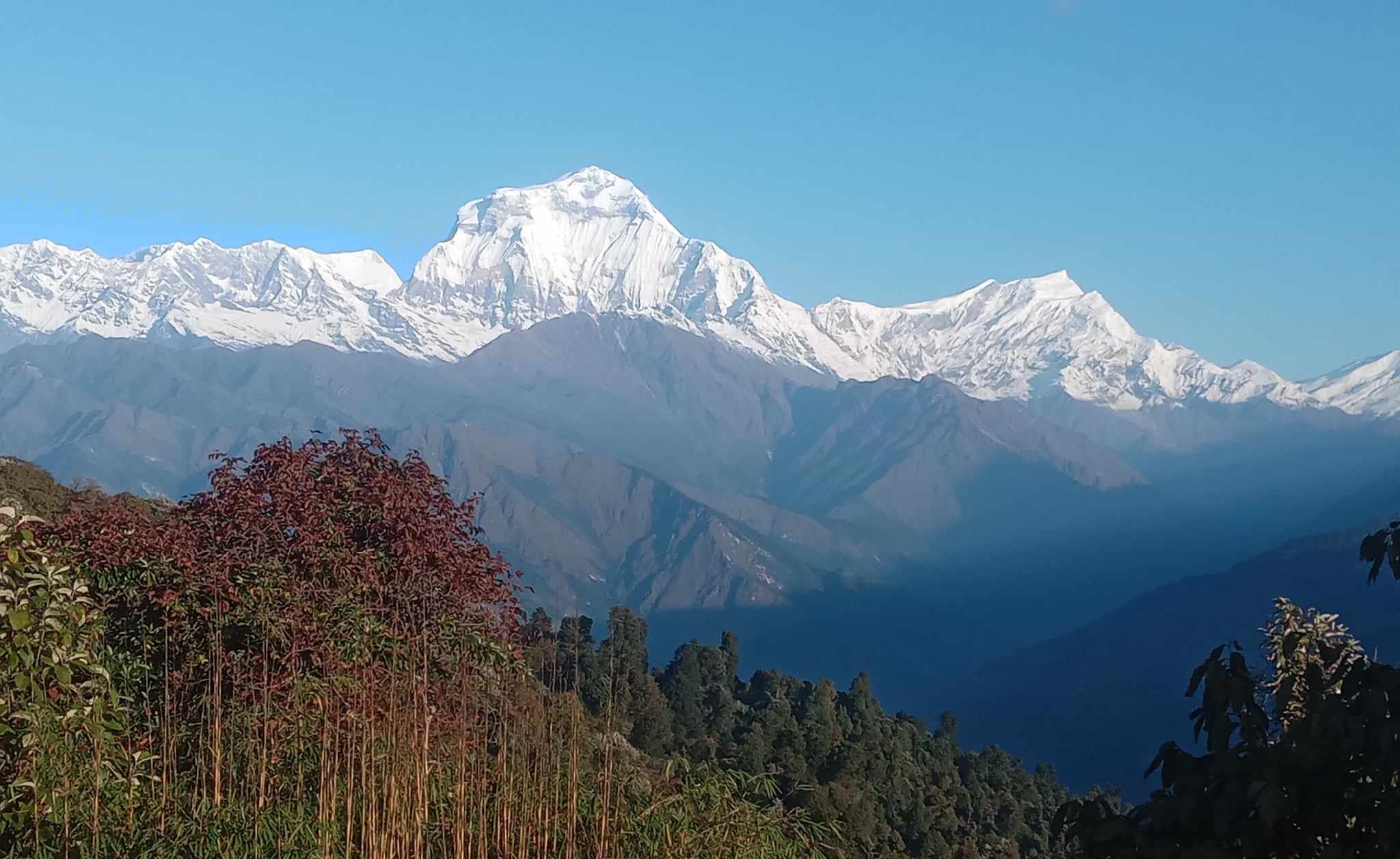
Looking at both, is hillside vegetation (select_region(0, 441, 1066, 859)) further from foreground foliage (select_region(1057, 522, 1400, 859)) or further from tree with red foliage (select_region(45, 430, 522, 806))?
foreground foliage (select_region(1057, 522, 1400, 859))

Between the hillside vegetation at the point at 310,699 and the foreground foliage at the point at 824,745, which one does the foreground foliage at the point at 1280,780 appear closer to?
the hillside vegetation at the point at 310,699

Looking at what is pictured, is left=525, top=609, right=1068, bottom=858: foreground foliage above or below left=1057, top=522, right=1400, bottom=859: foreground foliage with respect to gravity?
below

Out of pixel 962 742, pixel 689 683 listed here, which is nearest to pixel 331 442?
pixel 689 683

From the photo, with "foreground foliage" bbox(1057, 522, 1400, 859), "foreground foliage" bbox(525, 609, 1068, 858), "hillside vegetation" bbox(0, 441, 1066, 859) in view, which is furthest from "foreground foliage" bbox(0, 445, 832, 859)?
"foreground foliage" bbox(525, 609, 1068, 858)

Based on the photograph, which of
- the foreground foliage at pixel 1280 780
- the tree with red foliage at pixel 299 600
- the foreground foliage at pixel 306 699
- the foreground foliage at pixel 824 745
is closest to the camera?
the foreground foliage at pixel 1280 780

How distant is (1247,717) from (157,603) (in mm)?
8739


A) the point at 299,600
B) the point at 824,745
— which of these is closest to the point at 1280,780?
the point at 299,600

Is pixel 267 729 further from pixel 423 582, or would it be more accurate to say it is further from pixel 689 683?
pixel 689 683

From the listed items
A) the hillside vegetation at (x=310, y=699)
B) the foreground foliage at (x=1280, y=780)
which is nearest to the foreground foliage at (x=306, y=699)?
the hillside vegetation at (x=310, y=699)

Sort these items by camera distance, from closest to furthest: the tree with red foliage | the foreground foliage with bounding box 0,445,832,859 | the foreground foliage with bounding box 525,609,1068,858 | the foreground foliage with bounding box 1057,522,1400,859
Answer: the foreground foliage with bounding box 1057,522,1400,859
the foreground foliage with bounding box 0,445,832,859
the tree with red foliage
the foreground foliage with bounding box 525,609,1068,858

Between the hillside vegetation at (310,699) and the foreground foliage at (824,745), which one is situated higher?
the hillside vegetation at (310,699)

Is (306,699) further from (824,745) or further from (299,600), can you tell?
(824,745)

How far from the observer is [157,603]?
10.9 m

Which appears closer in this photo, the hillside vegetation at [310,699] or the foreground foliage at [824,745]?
the hillside vegetation at [310,699]
